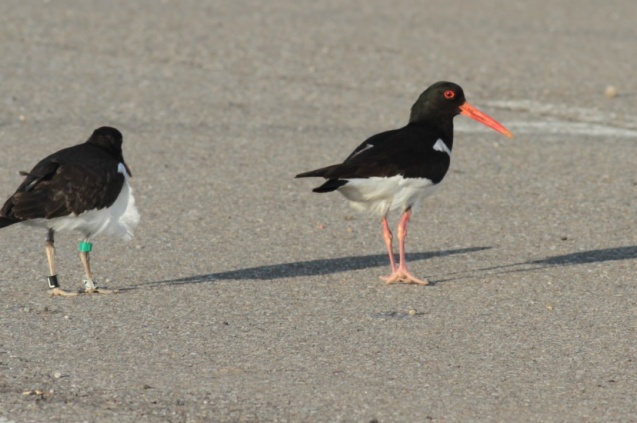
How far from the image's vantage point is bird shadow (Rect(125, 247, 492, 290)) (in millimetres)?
8047

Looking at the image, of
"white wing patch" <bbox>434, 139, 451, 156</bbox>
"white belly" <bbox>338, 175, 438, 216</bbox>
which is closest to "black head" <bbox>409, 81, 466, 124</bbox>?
"white wing patch" <bbox>434, 139, 451, 156</bbox>

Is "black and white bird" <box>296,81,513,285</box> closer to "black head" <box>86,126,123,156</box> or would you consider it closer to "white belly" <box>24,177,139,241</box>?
"white belly" <box>24,177,139,241</box>

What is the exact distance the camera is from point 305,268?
330 inches

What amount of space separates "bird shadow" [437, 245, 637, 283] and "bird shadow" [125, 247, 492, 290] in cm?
52

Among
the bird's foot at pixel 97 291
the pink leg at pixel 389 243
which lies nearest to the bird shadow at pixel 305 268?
the bird's foot at pixel 97 291

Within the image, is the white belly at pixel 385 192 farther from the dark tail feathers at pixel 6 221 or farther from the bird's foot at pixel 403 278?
the dark tail feathers at pixel 6 221

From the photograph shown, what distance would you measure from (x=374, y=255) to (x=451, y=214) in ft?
4.16

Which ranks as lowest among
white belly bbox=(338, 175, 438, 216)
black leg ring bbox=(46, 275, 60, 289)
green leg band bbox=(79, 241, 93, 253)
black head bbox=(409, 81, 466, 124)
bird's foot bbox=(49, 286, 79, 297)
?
bird's foot bbox=(49, 286, 79, 297)

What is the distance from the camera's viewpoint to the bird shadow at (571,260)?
8383 millimetres

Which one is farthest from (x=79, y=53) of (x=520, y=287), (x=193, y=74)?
(x=520, y=287)

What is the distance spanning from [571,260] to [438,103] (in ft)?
5.01

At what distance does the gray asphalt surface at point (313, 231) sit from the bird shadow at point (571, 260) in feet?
0.08

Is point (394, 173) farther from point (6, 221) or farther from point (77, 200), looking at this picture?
point (6, 221)

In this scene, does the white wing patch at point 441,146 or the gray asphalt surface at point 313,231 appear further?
the white wing patch at point 441,146
